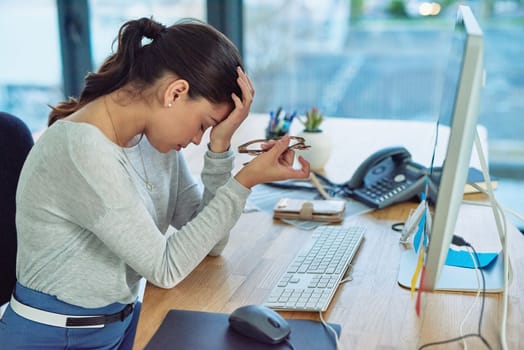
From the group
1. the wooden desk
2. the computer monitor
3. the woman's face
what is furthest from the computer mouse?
the woman's face

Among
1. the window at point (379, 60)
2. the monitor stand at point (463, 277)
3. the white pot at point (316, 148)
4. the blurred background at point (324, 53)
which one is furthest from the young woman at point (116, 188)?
the window at point (379, 60)

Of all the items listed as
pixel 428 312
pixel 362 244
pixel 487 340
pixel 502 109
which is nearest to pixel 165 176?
pixel 362 244

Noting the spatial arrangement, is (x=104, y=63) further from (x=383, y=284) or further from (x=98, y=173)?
(x=383, y=284)

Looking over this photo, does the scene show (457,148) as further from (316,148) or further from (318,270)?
(316,148)

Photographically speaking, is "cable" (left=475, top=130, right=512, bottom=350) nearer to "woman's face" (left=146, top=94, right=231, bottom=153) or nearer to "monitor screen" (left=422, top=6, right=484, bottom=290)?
"monitor screen" (left=422, top=6, right=484, bottom=290)

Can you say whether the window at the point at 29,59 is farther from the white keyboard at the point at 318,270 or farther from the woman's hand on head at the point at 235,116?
the white keyboard at the point at 318,270

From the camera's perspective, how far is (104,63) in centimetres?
127

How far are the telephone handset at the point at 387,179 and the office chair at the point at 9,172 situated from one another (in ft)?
2.59

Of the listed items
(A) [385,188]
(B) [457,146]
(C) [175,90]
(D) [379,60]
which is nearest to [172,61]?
(C) [175,90]

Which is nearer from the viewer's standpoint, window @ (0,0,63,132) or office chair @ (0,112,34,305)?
office chair @ (0,112,34,305)

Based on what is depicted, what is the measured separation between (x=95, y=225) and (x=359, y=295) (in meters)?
0.46

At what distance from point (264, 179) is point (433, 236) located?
0.42m

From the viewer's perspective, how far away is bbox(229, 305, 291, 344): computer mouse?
995 mm

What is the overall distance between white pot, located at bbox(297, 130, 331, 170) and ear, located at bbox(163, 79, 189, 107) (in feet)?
2.47
